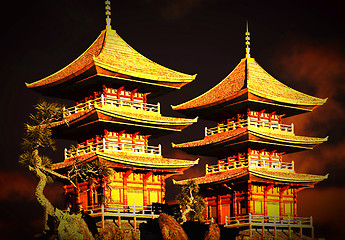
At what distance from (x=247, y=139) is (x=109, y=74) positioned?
11.8m

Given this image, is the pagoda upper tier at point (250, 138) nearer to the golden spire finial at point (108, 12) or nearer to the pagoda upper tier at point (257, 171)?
A: the pagoda upper tier at point (257, 171)

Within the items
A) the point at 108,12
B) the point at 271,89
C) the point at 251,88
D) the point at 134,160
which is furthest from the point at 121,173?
the point at 271,89

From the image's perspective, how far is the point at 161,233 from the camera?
185ft

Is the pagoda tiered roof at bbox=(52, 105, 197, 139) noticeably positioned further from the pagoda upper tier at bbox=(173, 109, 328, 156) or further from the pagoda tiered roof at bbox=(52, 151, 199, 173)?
the pagoda upper tier at bbox=(173, 109, 328, 156)

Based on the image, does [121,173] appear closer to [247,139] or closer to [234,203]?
[234,203]

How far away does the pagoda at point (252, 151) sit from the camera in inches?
2505

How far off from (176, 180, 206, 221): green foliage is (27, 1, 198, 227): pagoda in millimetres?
1981

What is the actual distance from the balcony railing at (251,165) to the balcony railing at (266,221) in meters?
3.91

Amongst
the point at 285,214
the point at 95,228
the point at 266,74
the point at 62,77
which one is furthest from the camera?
the point at 266,74

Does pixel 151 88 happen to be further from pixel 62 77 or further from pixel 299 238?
pixel 299 238

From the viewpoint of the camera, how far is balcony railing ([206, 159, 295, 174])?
213 ft

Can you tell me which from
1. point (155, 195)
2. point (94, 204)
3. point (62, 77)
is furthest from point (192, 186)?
point (62, 77)

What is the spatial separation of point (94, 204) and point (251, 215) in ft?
38.5

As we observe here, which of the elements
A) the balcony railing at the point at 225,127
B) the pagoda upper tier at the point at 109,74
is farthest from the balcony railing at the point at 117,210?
the balcony railing at the point at 225,127
